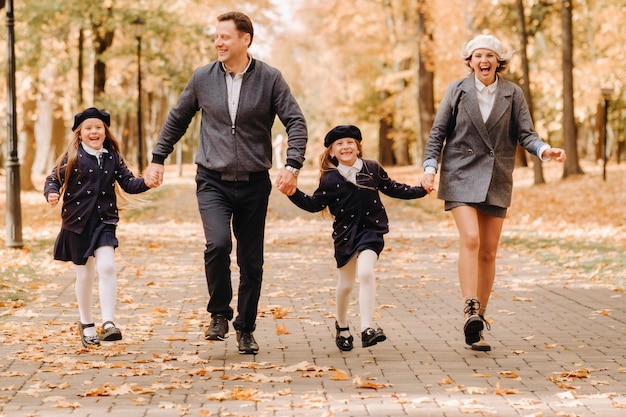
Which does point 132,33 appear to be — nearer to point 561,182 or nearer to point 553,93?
point 561,182

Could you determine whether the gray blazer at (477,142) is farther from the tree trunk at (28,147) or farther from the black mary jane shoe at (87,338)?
the tree trunk at (28,147)

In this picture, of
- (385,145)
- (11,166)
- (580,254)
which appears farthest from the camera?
(385,145)

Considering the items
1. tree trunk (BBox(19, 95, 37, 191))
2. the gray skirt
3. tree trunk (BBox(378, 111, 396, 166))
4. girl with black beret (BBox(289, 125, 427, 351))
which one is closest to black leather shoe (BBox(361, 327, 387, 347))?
girl with black beret (BBox(289, 125, 427, 351))

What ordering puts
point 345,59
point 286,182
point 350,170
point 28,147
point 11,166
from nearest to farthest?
point 286,182
point 350,170
point 11,166
point 28,147
point 345,59

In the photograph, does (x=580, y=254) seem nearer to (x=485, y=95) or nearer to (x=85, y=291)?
(x=485, y=95)

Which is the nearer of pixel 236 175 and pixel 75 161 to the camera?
pixel 236 175

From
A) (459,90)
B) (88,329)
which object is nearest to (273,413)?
(88,329)

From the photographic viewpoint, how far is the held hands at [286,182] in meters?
6.96

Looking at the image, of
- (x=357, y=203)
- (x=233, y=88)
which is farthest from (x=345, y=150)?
(x=233, y=88)

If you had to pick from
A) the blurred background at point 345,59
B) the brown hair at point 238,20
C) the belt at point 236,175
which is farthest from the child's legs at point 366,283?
the blurred background at point 345,59

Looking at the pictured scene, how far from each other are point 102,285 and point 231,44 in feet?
6.58

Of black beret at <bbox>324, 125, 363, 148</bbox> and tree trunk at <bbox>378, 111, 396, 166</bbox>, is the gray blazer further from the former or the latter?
tree trunk at <bbox>378, 111, 396, 166</bbox>

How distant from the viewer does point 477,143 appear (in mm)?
7664

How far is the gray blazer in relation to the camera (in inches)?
300
